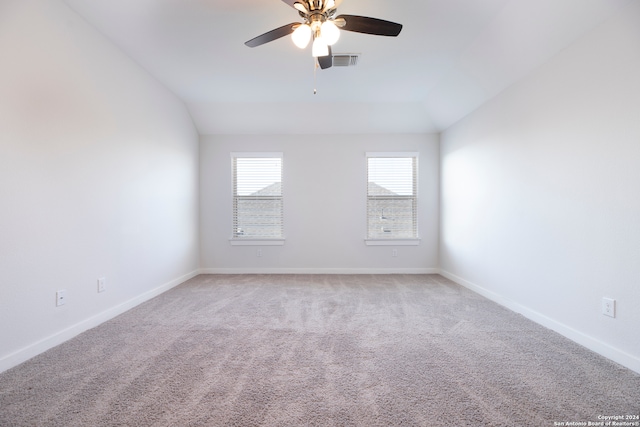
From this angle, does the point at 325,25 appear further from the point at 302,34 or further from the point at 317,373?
the point at 317,373

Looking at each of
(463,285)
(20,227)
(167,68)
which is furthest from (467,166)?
(20,227)

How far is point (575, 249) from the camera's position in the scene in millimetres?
2342

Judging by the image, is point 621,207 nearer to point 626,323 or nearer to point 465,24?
point 626,323

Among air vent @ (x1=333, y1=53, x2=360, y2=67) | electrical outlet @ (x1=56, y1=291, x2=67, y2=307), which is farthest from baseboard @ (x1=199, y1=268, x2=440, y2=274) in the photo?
air vent @ (x1=333, y1=53, x2=360, y2=67)

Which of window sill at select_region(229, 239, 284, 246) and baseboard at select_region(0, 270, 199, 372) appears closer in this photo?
baseboard at select_region(0, 270, 199, 372)

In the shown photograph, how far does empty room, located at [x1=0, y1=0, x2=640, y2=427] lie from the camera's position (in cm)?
169

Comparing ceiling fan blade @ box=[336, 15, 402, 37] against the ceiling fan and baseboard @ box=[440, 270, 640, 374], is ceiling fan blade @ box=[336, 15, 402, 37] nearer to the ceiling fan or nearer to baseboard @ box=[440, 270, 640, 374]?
the ceiling fan

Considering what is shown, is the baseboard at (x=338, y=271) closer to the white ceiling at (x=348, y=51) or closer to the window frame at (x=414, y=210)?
the window frame at (x=414, y=210)

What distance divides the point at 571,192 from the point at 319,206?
332 centimetres

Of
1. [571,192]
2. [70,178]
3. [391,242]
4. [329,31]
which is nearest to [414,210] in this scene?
[391,242]

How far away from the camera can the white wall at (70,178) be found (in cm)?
199

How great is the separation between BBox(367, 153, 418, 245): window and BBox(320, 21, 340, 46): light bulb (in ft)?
10.3

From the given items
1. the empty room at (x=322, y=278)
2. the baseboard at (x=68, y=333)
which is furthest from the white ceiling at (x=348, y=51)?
the baseboard at (x=68, y=333)

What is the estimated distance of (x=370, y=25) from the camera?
2.02 metres
